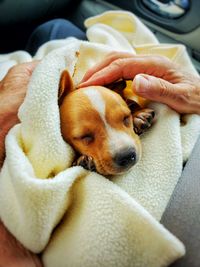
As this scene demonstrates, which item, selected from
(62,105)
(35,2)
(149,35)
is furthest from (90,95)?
(35,2)

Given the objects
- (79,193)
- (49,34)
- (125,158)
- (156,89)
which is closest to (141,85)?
(156,89)

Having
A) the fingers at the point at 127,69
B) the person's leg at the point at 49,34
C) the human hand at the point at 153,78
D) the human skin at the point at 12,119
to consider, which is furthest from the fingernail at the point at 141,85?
the person's leg at the point at 49,34

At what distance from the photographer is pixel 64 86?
936 millimetres

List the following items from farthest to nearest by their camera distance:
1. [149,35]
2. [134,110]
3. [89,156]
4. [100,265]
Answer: [149,35] → [134,110] → [89,156] → [100,265]

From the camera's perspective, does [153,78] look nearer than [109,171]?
No

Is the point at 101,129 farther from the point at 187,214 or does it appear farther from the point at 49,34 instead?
the point at 49,34

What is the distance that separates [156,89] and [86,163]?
0.82 ft

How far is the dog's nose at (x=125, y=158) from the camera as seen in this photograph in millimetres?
815

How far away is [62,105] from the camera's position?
92cm

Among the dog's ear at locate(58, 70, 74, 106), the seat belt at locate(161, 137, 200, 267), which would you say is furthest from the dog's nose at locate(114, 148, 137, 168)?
the dog's ear at locate(58, 70, 74, 106)

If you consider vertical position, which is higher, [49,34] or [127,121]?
[127,121]

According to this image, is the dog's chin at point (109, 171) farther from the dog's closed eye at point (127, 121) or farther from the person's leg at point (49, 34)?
the person's leg at point (49, 34)

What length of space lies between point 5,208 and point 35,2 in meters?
1.11

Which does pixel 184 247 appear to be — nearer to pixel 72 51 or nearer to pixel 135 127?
pixel 135 127
